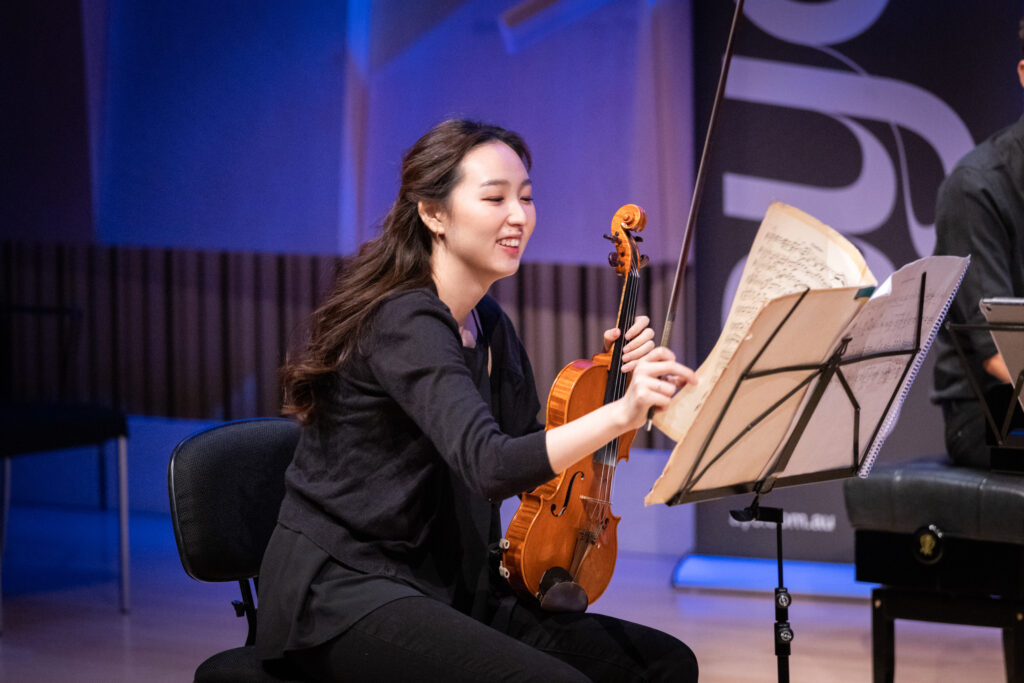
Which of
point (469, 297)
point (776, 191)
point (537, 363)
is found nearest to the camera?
point (469, 297)

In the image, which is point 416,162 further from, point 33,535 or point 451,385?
point 33,535

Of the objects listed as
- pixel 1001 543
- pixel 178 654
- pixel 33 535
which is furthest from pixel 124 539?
pixel 1001 543

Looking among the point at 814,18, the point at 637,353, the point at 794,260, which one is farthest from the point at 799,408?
the point at 814,18

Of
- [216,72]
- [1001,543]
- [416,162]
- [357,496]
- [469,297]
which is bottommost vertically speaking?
[1001,543]

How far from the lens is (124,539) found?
146 inches

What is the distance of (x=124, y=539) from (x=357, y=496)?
223 centimetres

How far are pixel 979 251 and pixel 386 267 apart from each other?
4.97 ft

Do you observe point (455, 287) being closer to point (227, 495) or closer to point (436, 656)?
point (227, 495)

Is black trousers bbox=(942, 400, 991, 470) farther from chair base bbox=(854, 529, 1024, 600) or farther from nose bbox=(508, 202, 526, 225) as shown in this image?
nose bbox=(508, 202, 526, 225)

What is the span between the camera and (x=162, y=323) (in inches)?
205

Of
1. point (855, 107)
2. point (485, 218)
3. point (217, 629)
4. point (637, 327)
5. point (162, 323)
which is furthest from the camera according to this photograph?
point (162, 323)

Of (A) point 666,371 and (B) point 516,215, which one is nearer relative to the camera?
(A) point 666,371

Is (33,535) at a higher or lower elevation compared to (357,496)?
lower

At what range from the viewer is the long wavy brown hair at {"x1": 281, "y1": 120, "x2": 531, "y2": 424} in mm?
1812
